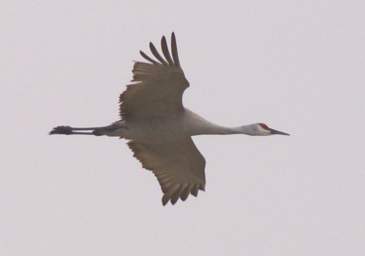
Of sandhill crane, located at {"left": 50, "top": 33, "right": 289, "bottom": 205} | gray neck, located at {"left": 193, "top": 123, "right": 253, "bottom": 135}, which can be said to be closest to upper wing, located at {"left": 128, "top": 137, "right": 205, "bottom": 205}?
sandhill crane, located at {"left": 50, "top": 33, "right": 289, "bottom": 205}

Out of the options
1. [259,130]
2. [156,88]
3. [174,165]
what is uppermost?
[156,88]

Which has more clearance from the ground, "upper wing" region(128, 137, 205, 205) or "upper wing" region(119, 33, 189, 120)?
"upper wing" region(119, 33, 189, 120)

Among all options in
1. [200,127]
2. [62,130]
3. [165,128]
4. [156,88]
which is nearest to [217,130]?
[200,127]

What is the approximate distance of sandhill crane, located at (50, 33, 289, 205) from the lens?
20.7 metres

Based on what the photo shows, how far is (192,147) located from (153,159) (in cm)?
87

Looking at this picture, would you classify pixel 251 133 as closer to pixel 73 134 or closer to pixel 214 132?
pixel 214 132

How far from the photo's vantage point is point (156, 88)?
21000mm

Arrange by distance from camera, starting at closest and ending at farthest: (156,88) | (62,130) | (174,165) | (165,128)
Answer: (156,88) → (165,128) → (174,165) → (62,130)

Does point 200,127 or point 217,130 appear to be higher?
point 200,127

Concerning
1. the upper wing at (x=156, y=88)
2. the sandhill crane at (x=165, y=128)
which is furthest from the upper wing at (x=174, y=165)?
the upper wing at (x=156, y=88)

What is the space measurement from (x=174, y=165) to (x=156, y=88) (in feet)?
8.15

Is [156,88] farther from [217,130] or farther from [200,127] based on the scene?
[217,130]

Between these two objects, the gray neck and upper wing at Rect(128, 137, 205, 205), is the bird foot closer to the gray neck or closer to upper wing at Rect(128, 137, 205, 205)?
upper wing at Rect(128, 137, 205, 205)

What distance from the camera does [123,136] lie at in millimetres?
22078
